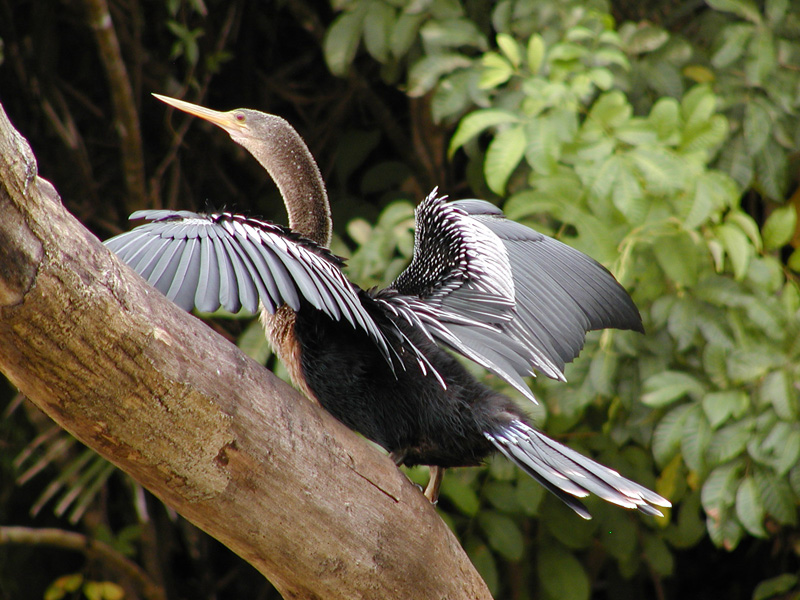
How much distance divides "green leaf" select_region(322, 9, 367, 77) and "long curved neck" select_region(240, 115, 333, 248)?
0.64 metres

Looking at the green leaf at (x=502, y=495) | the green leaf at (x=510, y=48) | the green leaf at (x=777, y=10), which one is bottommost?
the green leaf at (x=502, y=495)

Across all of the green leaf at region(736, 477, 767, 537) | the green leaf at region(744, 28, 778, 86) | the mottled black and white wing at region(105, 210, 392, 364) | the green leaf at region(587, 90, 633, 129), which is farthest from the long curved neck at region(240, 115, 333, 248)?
the green leaf at region(744, 28, 778, 86)

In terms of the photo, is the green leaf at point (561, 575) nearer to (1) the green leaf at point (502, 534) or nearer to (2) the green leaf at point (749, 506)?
(1) the green leaf at point (502, 534)

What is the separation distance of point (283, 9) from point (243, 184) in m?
0.75

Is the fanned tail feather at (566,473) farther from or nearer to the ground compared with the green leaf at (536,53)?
nearer to the ground

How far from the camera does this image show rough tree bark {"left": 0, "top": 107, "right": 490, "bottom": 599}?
1000 mm

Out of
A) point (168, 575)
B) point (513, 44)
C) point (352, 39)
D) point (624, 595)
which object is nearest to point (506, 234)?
point (513, 44)

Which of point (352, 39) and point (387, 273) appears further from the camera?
point (352, 39)

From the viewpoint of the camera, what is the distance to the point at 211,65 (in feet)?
10.1

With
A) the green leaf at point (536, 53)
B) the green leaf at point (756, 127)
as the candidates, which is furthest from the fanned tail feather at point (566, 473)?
the green leaf at point (756, 127)

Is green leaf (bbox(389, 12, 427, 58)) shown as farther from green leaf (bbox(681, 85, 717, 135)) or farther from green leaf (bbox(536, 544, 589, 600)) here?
green leaf (bbox(536, 544, 589, 600))

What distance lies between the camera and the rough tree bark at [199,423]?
1000 millimetres

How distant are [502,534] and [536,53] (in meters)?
1.35

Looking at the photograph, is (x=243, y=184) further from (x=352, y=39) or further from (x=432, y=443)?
(x=432, y=443)
